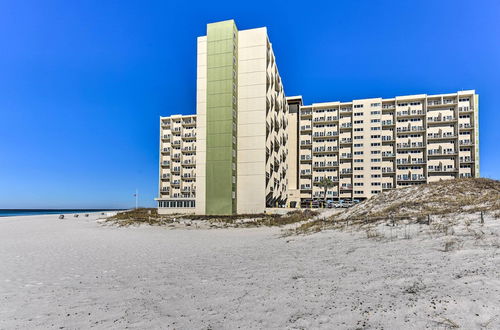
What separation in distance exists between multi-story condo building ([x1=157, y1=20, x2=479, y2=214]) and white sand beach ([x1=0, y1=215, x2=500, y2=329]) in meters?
41.1

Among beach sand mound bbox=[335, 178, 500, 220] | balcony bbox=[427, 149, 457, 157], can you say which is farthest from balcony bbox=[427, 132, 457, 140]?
beach sand mound bbox=[335, 178, 500, 220]

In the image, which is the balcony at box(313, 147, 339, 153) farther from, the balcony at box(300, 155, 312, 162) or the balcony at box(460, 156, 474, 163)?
the balcony at box(460, 156, 474, 163)

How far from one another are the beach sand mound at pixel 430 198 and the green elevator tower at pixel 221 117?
28031 mm

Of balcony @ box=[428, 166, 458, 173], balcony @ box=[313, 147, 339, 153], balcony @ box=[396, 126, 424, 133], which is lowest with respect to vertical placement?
balcony @ box=[428, 166, 458, 173]

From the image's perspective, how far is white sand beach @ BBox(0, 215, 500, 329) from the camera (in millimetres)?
5426

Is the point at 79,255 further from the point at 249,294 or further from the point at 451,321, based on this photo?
the point at 451,321

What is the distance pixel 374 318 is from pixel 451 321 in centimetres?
132

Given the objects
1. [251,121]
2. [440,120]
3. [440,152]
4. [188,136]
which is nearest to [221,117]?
[251,121]

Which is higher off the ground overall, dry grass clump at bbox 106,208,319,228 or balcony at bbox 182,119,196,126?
balcony at bbox 182,119,196,126

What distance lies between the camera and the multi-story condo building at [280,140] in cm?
5362

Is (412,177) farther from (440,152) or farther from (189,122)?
(189,122)

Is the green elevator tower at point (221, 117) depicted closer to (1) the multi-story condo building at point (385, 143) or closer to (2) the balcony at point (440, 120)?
(1) the multi-story condo building at point (385, 143)

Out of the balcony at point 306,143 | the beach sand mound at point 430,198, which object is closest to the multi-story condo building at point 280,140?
the balcony at point 306,143

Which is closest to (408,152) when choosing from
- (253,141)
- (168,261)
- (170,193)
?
(253,141)
